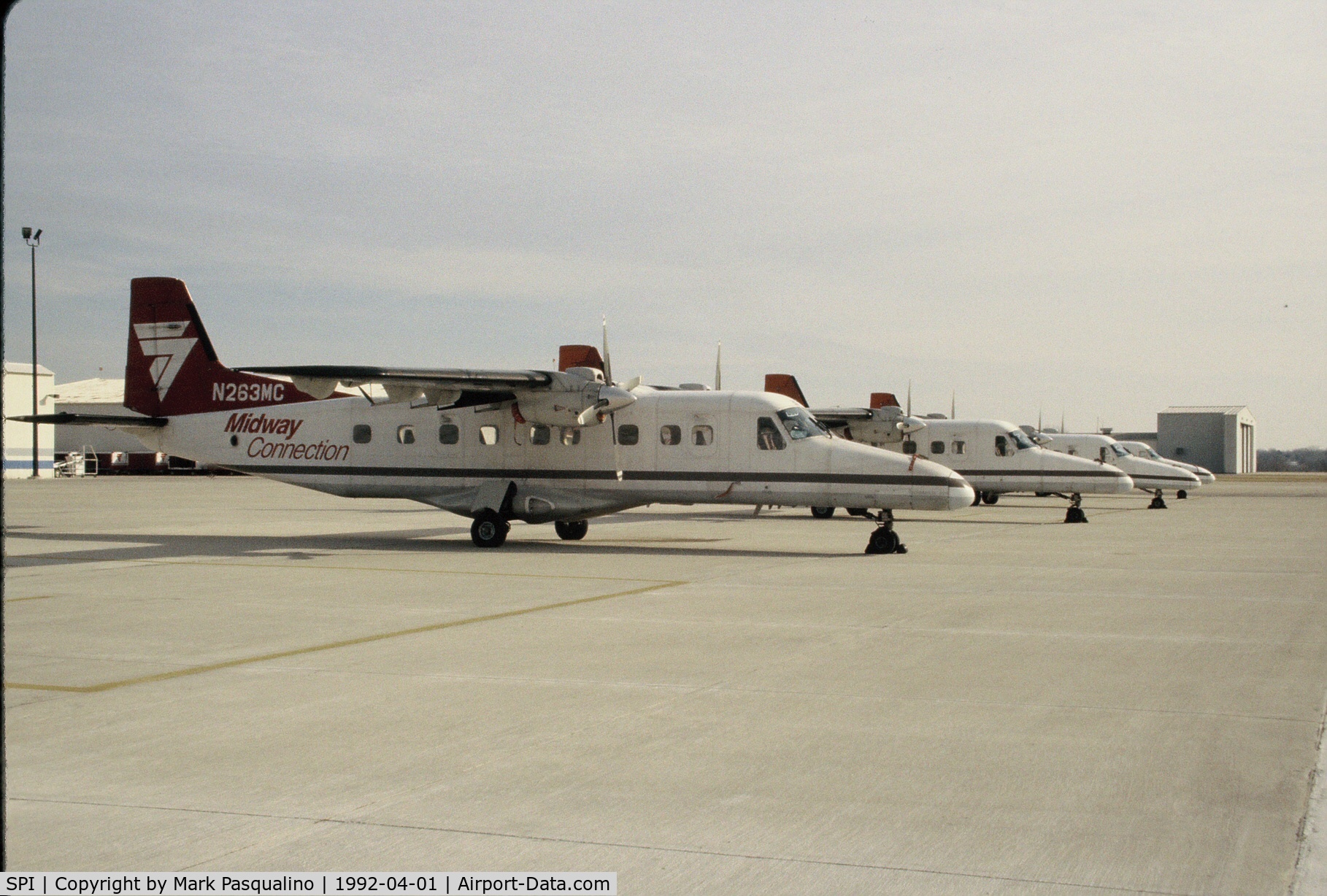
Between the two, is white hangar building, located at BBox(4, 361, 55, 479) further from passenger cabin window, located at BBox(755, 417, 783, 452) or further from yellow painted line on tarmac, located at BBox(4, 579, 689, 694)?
yellow painted line on tarmac, located at BBox(4, 579, 689, 694)

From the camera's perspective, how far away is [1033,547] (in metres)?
21.1

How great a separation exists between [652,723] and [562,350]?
1877 cm

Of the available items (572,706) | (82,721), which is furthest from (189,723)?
(572,706)

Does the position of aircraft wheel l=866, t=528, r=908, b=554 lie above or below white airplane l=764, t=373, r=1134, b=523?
below

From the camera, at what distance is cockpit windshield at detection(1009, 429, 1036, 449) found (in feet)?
109

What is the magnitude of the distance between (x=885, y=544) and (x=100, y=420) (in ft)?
49.8

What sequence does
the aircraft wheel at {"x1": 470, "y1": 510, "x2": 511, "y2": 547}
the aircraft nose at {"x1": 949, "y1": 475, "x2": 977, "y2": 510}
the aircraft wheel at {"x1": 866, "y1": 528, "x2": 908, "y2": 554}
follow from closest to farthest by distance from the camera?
the aircraft nose at {"x1": 949, "y1": 475, "x2": 977, "y2": 510} → the aircraft wheel at {"x1": 866, "y1": 528, "x2": 908, "y2": 554} → the aircraft wheel at {"x1": 470, "y1": 510, "x2": 511, "y2": 547}

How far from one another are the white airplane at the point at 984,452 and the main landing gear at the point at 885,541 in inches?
495

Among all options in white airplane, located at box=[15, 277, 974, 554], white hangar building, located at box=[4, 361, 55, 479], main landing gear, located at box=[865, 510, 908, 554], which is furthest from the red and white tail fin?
white hangar building, located at box=[4, 361, 55, 479]

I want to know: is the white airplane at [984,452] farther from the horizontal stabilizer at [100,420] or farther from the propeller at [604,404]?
the horizontal stabilizer at [100,420]

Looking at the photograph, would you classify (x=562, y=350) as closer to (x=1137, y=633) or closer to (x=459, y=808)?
(x=1137, y=633)

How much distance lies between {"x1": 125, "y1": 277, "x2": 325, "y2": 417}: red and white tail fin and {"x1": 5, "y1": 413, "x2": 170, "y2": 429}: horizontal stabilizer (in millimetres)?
198

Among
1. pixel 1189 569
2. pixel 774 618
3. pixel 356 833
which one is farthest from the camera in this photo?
pixel 1189 569

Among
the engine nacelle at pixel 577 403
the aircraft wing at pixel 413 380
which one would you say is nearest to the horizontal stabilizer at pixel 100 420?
the aircraft wing at pixel 413 380
